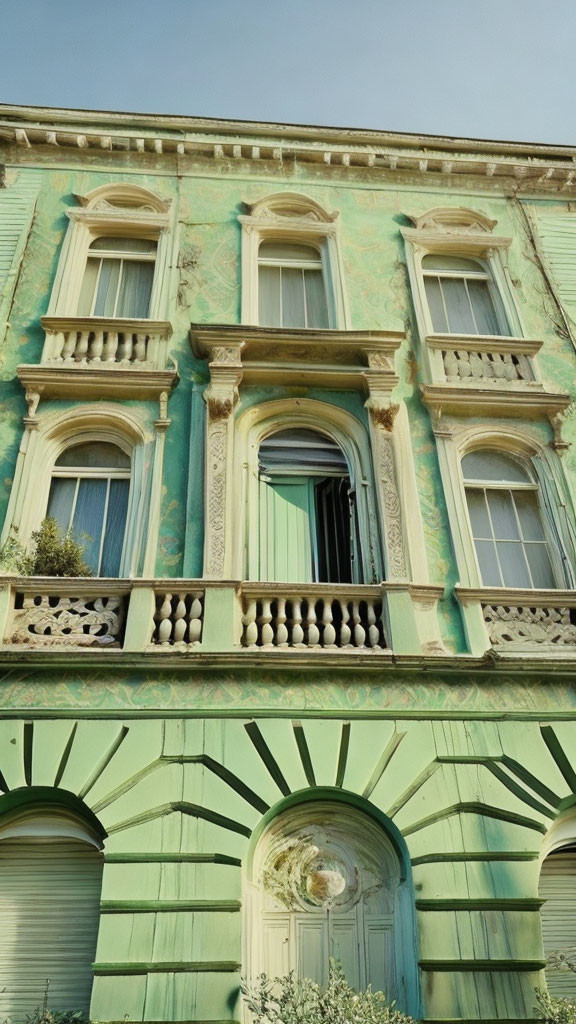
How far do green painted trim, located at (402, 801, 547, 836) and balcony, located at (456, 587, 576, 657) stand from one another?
1632 millimetres

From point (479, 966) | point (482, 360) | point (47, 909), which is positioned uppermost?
point (482, 360)

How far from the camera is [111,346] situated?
11211mm

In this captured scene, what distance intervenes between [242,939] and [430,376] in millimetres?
7194

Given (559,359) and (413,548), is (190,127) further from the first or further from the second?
(413,548)

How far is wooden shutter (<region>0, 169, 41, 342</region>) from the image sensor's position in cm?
1175

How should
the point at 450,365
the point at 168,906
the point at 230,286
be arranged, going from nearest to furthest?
1. the point at 168,906
2. the point at 450,365
3. the point at 230,286

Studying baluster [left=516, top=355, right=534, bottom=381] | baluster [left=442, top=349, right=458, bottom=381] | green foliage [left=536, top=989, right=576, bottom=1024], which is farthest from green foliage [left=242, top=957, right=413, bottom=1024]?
baluster [left=516, top=355, right=534, bottom=381]

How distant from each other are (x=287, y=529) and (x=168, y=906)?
4420 millimetres

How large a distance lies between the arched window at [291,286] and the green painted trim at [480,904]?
25.6 feet

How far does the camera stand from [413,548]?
9.66 m

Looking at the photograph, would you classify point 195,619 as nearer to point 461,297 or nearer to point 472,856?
point 472,856

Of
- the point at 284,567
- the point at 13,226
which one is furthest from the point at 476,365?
the point at 13,226

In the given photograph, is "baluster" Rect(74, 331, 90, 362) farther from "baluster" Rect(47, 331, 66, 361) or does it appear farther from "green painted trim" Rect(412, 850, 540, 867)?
"green painted trim" Rect(412, 850, 540, 867)

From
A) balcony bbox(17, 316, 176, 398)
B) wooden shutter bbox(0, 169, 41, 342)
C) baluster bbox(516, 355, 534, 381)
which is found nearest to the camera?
balcony bbox(17, 316, 176, 398)
